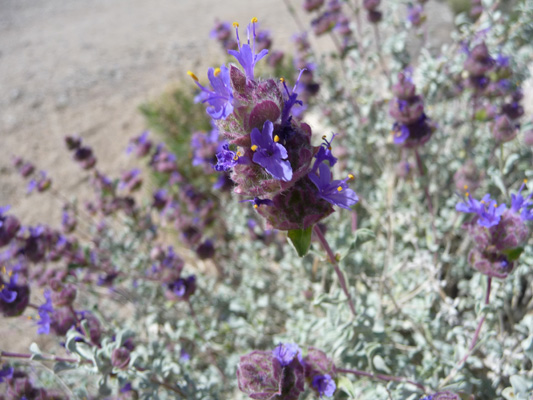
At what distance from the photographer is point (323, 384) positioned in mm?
1789

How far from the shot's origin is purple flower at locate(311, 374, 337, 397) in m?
1.77

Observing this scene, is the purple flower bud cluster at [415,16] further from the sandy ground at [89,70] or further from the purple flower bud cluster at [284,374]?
the sandy ground at [89,70]

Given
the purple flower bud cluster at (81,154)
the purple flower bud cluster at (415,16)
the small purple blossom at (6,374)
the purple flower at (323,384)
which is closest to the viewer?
the purple flower at (323,384)

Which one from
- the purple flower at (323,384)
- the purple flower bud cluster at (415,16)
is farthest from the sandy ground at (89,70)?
the purple flower bud cluster at (415,16)

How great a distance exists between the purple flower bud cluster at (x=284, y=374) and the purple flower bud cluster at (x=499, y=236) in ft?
2.77

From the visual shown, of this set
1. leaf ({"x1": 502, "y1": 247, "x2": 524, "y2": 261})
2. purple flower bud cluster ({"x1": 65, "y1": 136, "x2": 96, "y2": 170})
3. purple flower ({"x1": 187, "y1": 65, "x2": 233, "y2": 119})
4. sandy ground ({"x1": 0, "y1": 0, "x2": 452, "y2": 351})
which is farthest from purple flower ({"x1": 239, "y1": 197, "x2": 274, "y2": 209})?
sandy ground ({"x1": 0, "y1": 0, "x2": 452, "y2": 351})

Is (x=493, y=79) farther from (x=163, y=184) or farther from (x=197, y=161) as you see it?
(x=163, y=184)

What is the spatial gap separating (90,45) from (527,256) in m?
12.5

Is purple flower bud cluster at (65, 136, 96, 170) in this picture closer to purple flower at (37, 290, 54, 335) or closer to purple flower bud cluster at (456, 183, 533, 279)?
purple flower at (37, 290, 54, 335)

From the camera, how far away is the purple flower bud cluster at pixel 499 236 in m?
1.82

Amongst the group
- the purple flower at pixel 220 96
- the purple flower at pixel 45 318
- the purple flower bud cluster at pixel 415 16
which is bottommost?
the purple flower at pixel 45 318

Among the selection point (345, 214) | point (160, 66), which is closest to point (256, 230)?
point (345, 214)

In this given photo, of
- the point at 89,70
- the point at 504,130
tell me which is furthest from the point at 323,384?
the point at 89,70

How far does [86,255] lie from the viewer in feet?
11.6
